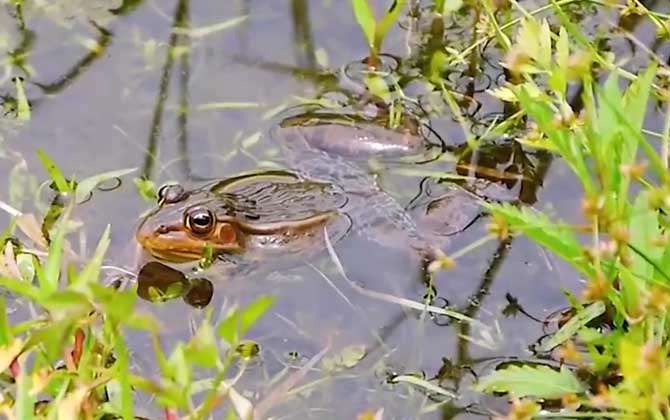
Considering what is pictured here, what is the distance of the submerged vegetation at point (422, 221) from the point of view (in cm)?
192

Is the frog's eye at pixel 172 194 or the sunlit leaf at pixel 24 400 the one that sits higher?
the sunlit leaf at pixel 24 400

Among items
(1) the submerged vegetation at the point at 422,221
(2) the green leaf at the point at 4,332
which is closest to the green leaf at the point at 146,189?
(1) the submerged vegetation at the point at 422,221

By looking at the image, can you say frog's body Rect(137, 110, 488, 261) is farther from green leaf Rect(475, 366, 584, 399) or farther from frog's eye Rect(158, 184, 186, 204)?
green leaf Rect(475, 366, 584, 399)

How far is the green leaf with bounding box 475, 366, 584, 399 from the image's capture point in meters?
2.20

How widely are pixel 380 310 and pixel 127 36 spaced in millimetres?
1129

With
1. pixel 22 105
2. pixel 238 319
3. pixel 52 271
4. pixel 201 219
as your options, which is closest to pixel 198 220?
pixel 201 219

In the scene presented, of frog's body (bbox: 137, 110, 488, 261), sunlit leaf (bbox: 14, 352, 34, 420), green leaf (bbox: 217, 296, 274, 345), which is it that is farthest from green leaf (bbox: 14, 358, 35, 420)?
frog's body (bbox: 137, 110, 488, 261)

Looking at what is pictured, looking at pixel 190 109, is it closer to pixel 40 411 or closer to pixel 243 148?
pixel 243 148

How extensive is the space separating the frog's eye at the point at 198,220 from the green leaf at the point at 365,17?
25.3 inches

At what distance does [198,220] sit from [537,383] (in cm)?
90

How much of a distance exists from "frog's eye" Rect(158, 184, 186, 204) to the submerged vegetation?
0.08 metres

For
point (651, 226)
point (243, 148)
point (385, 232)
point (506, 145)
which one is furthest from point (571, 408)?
point (243, 148)

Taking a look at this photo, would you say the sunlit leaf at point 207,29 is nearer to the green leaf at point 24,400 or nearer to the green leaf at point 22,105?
the green leaf at point 22,105

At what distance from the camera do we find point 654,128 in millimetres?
2969
